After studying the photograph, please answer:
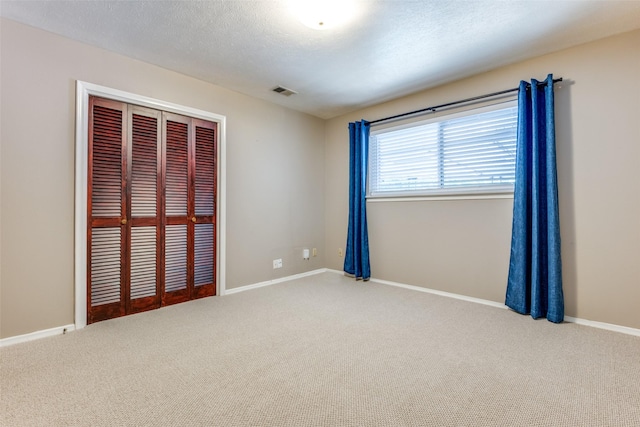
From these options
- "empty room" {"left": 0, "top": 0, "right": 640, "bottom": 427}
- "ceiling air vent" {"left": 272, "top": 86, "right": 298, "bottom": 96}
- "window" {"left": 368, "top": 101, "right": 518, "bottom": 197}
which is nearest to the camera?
"empty room" {"left": 0, "top": 0, "right": 640, "bottom": 427}

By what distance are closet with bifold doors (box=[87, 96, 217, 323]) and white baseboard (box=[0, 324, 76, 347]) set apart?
18 centimetres

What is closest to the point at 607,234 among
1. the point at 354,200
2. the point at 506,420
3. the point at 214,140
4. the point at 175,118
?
the point at 506,420

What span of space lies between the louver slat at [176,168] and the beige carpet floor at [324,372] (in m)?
1.07

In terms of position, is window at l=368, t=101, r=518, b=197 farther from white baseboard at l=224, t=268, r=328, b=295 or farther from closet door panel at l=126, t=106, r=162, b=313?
closet door panel at l=126, t=106, r=162, b=313

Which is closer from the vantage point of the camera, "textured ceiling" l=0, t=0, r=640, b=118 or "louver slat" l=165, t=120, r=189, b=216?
"textured ceiling" l=0, t=0, r=640, b=118

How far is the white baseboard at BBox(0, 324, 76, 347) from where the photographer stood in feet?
7.15

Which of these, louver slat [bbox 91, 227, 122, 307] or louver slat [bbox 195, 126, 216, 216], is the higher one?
louver slat [bbox 195, 126, 216, 216]

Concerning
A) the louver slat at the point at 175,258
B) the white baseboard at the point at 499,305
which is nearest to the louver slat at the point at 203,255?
the louver slat at the point at 175,258

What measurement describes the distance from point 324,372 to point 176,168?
8.07ft

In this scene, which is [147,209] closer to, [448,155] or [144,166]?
[144,166]

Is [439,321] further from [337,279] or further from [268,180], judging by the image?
[268,180]

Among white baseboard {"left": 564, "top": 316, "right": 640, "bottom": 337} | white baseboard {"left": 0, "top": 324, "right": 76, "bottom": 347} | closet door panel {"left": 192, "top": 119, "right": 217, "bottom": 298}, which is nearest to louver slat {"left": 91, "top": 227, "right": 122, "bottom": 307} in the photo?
white baseboard {"left": 0, "top": 324, "right": 76, "bottom": 347}

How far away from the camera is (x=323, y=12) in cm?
206

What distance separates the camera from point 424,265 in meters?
3.59
